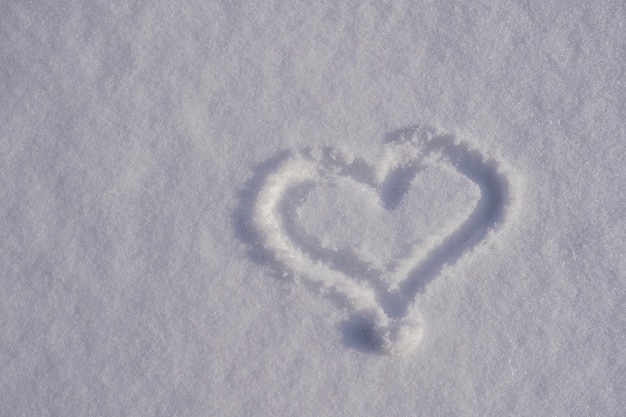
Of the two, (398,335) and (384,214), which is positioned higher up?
(384,214)

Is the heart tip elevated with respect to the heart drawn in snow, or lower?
lower

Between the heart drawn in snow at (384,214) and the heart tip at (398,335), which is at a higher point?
the heart drawn in snow at (384,214)

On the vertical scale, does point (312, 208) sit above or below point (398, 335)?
above

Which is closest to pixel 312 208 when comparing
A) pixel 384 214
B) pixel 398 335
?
pixel 384 214

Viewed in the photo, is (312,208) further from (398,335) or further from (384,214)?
(398,335)

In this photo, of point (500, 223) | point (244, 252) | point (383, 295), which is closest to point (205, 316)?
point (244, 252)
